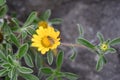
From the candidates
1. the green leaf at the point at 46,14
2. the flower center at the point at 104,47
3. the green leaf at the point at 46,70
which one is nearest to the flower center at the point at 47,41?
the green leaf at the point at 46,70

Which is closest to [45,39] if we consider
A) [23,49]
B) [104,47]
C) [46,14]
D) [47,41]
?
[47,41]

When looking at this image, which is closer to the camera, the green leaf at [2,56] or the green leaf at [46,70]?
the green leaf at [2,56]

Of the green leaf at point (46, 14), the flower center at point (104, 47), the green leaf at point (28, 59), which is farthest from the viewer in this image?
the green leaf at point (46, 14)

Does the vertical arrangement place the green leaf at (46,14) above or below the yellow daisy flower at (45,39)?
above

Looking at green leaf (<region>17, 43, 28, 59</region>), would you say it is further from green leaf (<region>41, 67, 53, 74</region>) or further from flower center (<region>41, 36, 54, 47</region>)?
green leaf (<region>41, 67, 53, 74</region>)

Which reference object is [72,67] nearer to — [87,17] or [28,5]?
[87,17]

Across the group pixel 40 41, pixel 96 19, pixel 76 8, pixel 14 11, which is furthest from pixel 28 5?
pixel 40 41

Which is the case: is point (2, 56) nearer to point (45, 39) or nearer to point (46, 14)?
point (45, 39)

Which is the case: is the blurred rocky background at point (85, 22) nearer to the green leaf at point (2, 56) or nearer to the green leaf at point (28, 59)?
the green leaf at point (28, 59)
